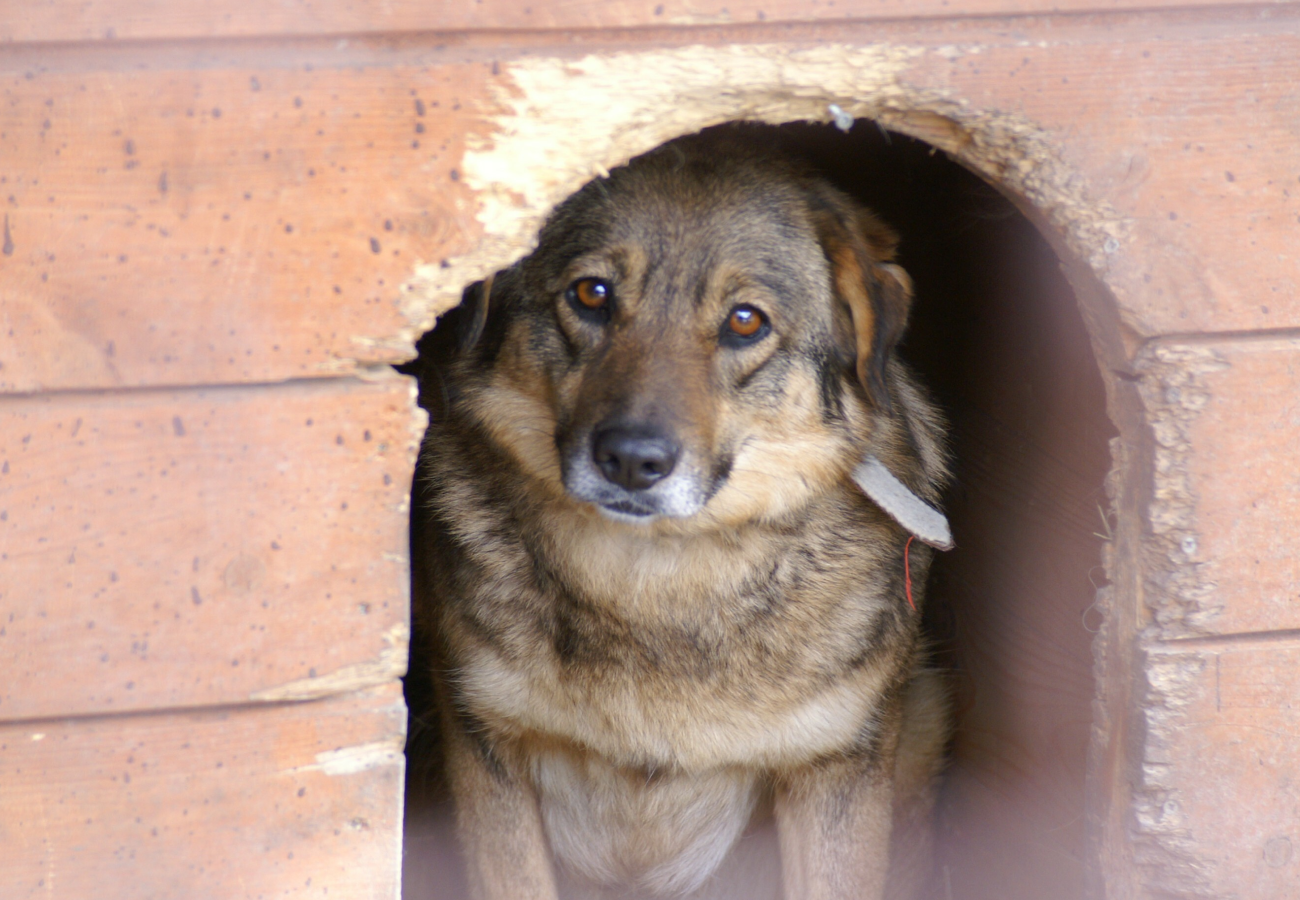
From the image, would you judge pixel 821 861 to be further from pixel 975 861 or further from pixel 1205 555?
pixel 1205 555

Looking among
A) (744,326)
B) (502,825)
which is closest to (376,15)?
(744,326)

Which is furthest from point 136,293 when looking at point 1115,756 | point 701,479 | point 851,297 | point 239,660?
point 1115,756

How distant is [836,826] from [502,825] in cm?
82

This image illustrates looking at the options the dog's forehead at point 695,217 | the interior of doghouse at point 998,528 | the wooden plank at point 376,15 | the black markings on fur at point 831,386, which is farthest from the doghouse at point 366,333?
the black markings on fur at point 831,386

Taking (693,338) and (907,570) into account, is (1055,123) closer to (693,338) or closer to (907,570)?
(693,338)

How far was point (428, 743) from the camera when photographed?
3.53m

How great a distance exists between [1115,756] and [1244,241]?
108 centimetres

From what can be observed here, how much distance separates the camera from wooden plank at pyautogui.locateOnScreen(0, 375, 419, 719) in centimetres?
178

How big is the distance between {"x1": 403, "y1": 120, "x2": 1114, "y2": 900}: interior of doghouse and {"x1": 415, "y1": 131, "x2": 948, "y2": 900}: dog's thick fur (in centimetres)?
36

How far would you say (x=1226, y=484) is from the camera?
204 centimetres

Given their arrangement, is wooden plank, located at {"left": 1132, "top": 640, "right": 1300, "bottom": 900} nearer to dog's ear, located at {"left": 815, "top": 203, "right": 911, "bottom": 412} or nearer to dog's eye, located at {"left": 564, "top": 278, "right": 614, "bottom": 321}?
dog's ear, located at {"left": 815, "top": 203, "right": 911, "bottom": 412}

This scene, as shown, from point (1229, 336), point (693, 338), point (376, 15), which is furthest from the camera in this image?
point (693, 338)

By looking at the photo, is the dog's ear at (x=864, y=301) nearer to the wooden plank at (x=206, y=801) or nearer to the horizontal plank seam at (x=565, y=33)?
the horizontal plank seam at (x=565, y=33)

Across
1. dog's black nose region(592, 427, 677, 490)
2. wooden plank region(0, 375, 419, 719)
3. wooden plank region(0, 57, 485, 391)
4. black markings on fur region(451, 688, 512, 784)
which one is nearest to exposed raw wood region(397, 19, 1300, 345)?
wooden plank region(0, 57, 485, 391)
